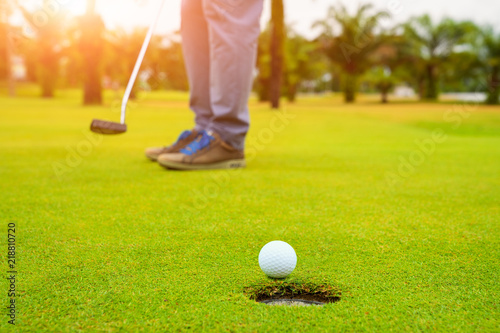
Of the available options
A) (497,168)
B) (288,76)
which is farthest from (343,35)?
(497,168)

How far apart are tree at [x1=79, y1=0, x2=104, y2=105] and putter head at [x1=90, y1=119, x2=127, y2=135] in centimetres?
1251

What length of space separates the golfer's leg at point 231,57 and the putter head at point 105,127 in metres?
0.59

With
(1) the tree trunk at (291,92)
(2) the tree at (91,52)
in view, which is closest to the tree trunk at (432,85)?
(1) the tree trunk at (291,92)

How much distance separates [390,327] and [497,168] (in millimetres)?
2492

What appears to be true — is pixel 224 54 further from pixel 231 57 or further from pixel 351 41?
pixel 351 41

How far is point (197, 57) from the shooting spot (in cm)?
288

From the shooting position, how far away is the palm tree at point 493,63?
72.5 feet

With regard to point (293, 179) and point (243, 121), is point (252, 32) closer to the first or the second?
point (243, 121)

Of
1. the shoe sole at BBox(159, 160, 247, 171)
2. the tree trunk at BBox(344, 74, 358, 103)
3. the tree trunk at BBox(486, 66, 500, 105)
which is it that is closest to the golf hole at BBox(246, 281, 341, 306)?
the shoe sole at BBox(159, 160, 247, 171)

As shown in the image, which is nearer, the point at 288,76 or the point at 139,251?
the point at 139,251

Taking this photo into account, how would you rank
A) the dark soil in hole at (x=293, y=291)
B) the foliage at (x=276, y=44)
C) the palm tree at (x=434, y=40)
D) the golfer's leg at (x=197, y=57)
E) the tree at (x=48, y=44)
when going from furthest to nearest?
1. the palm tree at (x=434, y=40)
2. the tree at (x=48, y=44)
3. the foliage at (x=276, y=44)
4. the golfer's leg at (x=197, y=57)
5. the dark soil in hole at (x=293, y=291)

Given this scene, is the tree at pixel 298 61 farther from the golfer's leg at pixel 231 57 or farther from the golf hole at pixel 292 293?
the golf hole at pixel 292 293

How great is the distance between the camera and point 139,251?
50.4 inches

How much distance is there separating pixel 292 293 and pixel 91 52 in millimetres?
14690
